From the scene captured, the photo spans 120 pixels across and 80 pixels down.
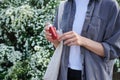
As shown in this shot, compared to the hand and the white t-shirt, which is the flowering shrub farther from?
the hand

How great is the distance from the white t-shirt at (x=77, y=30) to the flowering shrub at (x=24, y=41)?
1.80m

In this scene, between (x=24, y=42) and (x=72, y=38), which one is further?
(x=24, y=42)

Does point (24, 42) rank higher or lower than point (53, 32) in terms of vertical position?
lower

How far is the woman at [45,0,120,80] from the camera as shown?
2113 mm

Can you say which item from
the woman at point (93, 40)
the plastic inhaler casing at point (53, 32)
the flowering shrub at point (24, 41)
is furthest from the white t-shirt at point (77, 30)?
the flowering shrub at point (24, 41)

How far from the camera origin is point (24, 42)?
4.38 metres

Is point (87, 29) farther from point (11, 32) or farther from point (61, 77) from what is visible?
point (11, 32)

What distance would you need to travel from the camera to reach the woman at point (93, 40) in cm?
211

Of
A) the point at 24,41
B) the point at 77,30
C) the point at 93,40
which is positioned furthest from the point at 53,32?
the point at 24,41

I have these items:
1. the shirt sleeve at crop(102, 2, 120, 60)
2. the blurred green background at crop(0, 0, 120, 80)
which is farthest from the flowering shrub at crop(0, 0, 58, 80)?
the shirt sleeve at crop(102, 2, 120, 60)

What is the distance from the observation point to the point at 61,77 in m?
2.25

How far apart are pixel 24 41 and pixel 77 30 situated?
2262mm

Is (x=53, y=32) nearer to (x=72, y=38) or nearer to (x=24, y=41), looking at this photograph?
(x=72, y=38)

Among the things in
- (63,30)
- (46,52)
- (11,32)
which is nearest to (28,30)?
(11,32)
